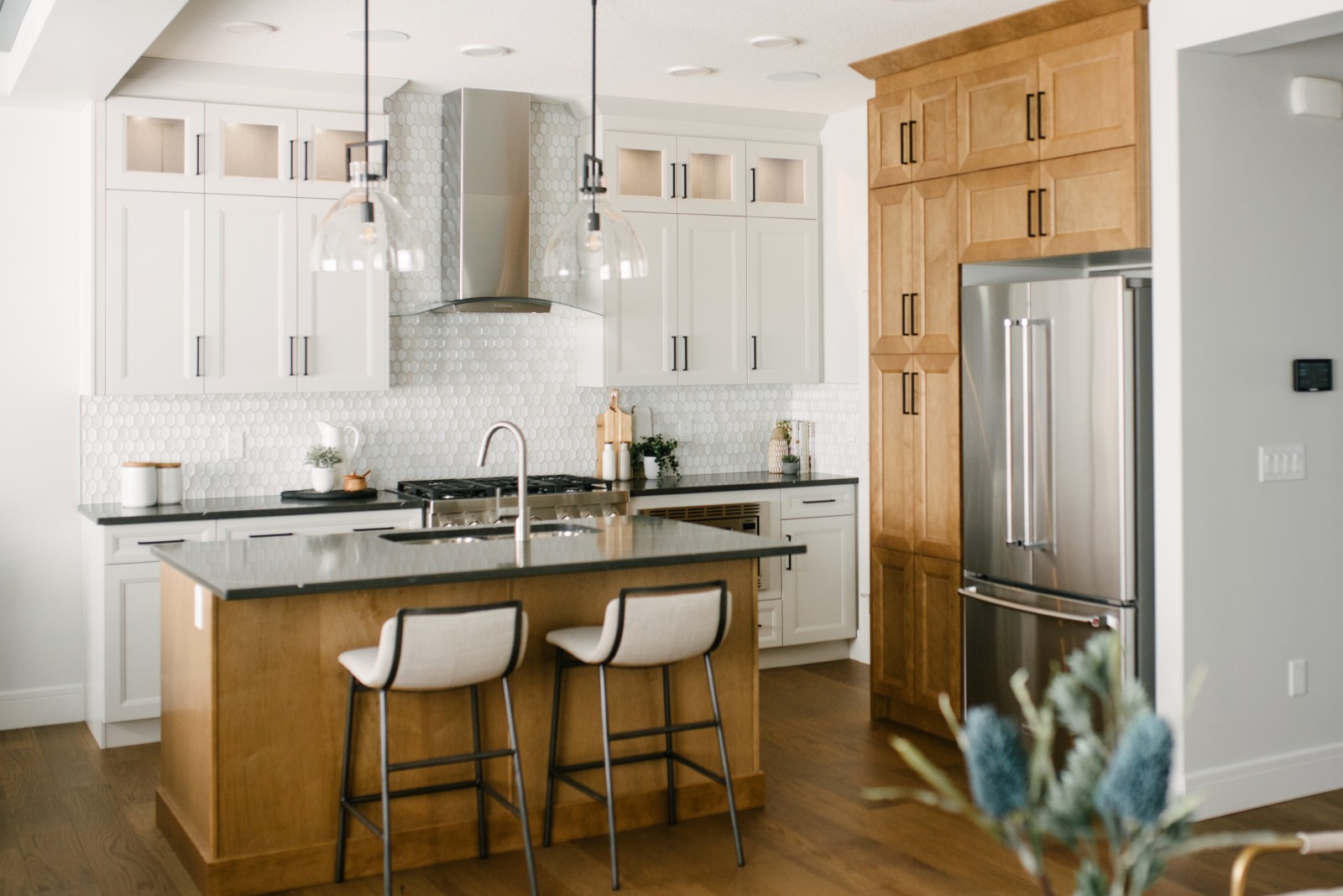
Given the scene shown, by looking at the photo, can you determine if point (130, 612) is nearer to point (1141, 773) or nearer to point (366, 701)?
point (366, 701)

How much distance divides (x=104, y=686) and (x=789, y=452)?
11.7ft

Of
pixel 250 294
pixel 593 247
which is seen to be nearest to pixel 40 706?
pixel 250 294

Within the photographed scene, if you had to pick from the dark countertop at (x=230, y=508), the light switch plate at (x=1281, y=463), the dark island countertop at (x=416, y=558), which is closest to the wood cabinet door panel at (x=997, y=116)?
→ the light switch plate at (x=1281, y=463)

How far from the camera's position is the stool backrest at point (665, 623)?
→ 11.9 feet

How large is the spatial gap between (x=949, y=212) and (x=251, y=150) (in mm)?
3024

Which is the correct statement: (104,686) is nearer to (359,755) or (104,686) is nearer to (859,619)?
(359,755)

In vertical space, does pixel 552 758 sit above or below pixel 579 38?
below

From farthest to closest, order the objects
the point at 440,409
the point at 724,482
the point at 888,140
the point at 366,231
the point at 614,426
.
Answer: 1. the point at 614,426
2. the point at 724,482
3. the point at 440,409
4. the point at 888,140
5. the point at 366,231

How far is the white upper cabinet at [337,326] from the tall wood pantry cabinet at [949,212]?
2224 millimetres

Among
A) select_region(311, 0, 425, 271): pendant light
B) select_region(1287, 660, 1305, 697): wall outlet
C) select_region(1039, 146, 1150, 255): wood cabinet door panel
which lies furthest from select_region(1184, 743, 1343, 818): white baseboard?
select_region(311, 0, 425, 271): pendant light

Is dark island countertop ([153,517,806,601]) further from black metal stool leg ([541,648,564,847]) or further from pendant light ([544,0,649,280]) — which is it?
pendant light ([544,0,649,280])

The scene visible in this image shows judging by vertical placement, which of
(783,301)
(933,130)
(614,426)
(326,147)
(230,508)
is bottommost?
(230,508)

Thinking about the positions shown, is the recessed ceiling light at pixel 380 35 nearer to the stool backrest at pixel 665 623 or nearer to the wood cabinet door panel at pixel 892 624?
the stool backrest at pixel 665 623

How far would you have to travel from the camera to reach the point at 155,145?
532 centimetres
